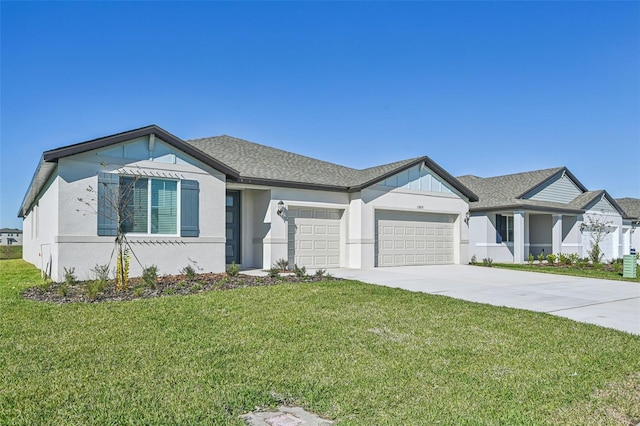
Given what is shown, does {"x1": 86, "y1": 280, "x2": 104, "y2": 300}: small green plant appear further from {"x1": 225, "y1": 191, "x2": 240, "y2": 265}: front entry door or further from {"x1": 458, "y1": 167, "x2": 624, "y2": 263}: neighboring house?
{"x1": 458, "y1": 167, "x2": 624, "y2": 263}: neighboring house

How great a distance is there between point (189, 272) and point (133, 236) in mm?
1922

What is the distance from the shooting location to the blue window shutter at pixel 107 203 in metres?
11.6

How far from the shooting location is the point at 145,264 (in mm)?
12117

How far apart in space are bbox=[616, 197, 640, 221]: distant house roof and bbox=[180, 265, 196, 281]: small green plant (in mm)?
29375

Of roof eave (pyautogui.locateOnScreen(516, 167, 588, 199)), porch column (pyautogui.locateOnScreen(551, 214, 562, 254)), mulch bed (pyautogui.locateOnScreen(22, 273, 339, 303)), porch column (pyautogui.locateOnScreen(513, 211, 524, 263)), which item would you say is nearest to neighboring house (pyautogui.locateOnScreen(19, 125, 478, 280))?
mulch bed (pyautogui.locateOnScreen(22, 273, 339, 303))

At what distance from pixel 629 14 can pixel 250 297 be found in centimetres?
1250

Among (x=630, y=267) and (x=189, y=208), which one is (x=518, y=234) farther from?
(x=189, y=208)

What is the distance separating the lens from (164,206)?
41.2ft

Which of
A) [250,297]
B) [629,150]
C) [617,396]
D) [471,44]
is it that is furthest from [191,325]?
[629,150]

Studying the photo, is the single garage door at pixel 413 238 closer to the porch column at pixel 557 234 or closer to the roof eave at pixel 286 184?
the roof eave at pixel 286 184

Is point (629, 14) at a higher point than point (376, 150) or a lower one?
higher

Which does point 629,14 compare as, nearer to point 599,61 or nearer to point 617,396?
point 599,61

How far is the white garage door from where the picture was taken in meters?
15.8

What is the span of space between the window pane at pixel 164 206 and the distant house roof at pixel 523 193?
16.4 m
